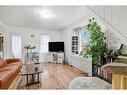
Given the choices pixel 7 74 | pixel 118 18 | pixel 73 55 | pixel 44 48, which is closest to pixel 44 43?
pixel 44 48

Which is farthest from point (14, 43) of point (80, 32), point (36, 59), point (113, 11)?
point (113, 11)

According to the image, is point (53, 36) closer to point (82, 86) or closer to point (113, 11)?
point (82, 86)

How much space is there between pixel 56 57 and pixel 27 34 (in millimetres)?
1711

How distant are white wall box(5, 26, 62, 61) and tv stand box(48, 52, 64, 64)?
0.68 meters

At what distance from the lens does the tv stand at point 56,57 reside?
6.88 metres

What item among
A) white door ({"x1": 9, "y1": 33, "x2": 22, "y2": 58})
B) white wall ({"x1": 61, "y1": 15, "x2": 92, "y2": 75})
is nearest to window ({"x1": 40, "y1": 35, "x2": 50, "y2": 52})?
white wall ({"x1": 61, "y1": 15, "x2": 92, "y2": 75})

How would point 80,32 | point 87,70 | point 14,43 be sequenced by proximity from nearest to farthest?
point 87,70, point 80,32, point 14,43

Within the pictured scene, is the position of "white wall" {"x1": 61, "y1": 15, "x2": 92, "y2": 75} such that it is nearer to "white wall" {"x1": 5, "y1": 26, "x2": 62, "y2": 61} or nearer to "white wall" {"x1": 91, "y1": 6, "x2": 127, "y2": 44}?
"white wall" {"x1": 5, "y1": 26, "x2": 62, "y2": 61}

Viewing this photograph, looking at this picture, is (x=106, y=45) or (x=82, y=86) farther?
(x=106, y=45)

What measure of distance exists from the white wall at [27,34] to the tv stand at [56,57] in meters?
0.68

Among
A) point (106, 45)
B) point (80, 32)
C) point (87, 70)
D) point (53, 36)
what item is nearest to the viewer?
point (106, 45)

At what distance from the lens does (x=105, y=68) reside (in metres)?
0.52
